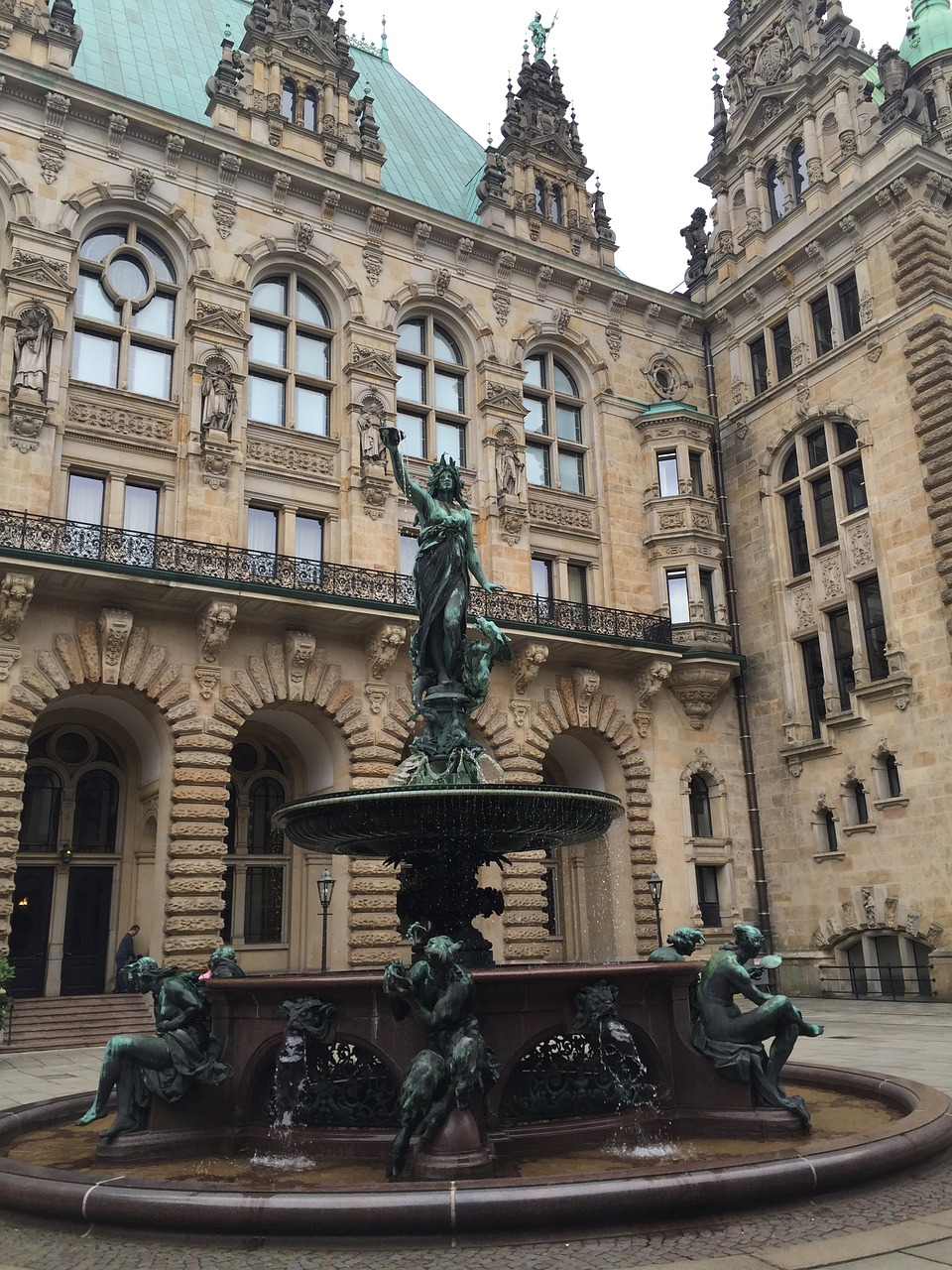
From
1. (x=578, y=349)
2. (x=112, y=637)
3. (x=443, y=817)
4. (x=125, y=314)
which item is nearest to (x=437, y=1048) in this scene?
(x=443, y=817)

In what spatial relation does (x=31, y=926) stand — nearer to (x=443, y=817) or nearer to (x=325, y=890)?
(x=325, y=890)

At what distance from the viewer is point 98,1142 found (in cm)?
886

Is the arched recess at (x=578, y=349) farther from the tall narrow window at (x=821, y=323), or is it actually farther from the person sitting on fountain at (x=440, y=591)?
the person sitting on fountain at (x=440, y=591)

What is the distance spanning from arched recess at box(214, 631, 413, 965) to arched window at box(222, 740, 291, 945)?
1.79 meters

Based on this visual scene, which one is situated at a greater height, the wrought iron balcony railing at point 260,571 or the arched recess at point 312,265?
the arched recess at point 312,265

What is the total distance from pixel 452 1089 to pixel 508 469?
24454 millimetres

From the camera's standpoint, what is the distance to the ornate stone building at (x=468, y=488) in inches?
953

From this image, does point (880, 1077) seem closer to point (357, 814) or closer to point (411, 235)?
point (357, 814)

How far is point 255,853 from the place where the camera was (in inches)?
1077

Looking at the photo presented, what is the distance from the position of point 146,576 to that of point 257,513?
4993 millimetres

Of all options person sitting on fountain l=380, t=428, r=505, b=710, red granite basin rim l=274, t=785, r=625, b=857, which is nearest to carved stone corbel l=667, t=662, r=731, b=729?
person sitting on fountain l=380, t=428, r=505, b=710

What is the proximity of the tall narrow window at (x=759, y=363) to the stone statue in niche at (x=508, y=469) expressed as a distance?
8950mm

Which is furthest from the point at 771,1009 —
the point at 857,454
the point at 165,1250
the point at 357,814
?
the point at 857,454

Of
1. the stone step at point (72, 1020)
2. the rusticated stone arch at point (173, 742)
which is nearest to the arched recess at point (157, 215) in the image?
the rusticated stone arch at point (173, 742)
